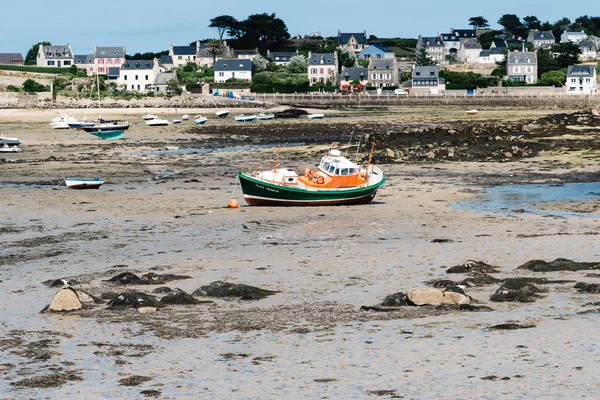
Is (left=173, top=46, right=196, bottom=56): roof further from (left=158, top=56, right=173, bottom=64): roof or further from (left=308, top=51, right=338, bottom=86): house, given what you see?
(left=308, top=51, right=338, bottom=86): house

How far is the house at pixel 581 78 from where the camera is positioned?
140 meters

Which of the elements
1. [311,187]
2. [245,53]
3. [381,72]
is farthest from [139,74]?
[311,187]

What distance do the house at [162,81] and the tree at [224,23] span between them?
42.3 metres

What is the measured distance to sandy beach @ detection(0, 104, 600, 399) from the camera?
14391 millimetres

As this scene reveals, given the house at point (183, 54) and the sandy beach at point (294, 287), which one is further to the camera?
the house at point (183, 54)

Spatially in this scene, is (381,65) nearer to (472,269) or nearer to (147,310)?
(472,269)

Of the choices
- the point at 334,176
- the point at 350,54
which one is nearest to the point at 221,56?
the point at 350,54

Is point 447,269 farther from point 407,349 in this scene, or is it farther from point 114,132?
point 114,132

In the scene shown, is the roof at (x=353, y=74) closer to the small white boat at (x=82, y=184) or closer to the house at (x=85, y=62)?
the house at (x=85, y=62)

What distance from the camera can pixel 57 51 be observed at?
187 meters

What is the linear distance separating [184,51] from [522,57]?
61.8m

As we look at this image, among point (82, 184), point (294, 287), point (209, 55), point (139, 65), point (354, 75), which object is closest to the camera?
point (294, 287)

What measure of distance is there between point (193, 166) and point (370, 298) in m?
29.8

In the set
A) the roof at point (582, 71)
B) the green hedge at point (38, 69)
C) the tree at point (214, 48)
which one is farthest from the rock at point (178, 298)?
the tree at point (214, 48)
